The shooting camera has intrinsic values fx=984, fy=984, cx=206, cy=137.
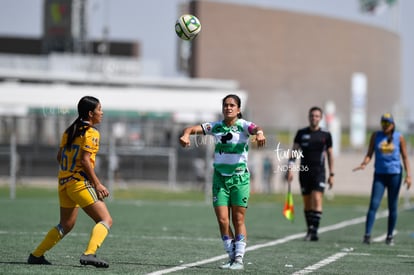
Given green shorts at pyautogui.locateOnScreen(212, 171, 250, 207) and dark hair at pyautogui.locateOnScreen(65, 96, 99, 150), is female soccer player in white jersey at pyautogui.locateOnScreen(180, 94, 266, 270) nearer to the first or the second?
green shorts at pyautogui.locateOnScreen(212, 171, 250, 207)

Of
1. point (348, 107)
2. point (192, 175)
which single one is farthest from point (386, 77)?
point (192, 175)

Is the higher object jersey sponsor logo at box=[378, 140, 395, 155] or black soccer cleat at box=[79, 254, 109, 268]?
jersey sponsor logo at box=[378, 140, 395, 155]

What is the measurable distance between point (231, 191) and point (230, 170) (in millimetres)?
238

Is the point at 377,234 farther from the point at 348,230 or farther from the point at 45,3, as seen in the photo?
the point at 45,3

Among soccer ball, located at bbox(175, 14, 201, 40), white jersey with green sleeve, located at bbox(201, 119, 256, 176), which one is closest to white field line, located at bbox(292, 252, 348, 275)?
white jersey with green sleeve, located at bbox(201, 119, 256, 176)

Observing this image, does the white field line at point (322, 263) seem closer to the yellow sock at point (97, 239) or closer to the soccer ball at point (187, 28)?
the yellow sock at point (97, 239)

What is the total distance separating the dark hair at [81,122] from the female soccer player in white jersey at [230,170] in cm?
122

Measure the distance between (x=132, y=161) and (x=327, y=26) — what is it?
66270mm

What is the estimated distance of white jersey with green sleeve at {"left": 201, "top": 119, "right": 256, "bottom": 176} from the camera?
36.2 ft

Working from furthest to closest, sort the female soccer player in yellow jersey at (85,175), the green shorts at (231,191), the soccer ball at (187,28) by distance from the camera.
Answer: the soccer ball at (187,28)
the green shorts at (231,191)
the female soccer player in yellow jersey at (85,175)

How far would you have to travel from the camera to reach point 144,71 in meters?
84.4

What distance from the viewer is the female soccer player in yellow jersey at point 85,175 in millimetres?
10219

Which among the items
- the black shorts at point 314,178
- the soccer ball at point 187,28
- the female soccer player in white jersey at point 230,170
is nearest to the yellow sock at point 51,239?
the female soccer player in white jersey at point 230,170

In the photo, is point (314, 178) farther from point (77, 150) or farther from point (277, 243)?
point (77, 150)
